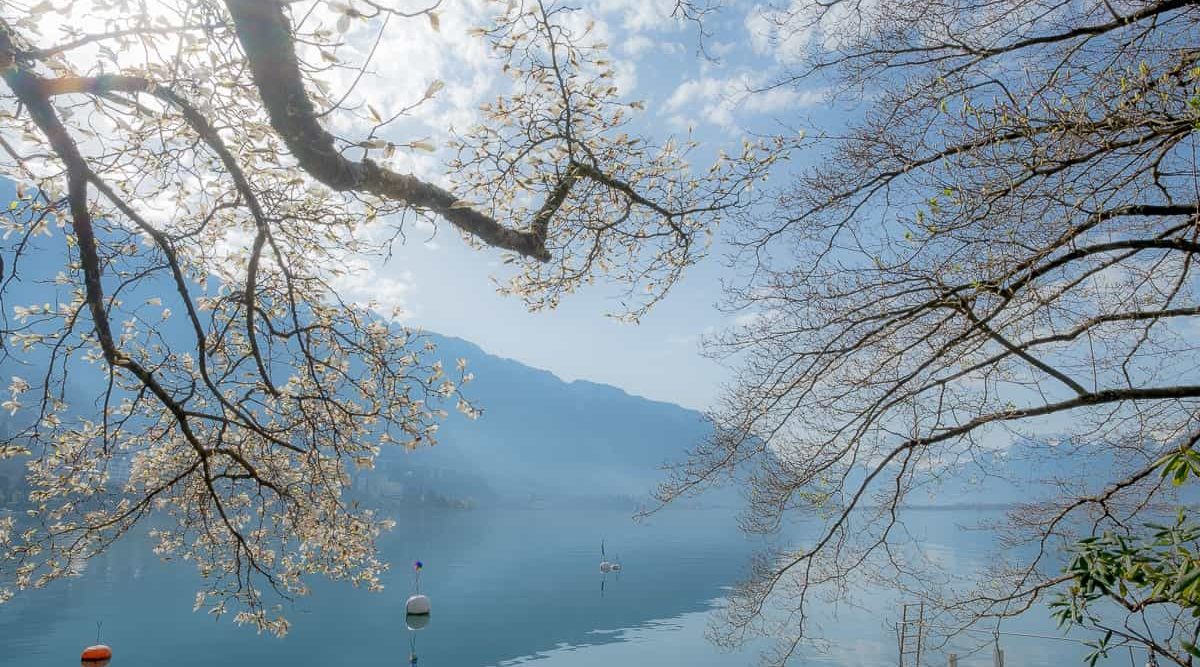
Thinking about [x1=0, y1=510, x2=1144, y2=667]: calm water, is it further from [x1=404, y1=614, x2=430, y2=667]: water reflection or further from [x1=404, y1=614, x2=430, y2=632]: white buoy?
[x1=404, y1=614, x2=430, y2=632]: white buoy

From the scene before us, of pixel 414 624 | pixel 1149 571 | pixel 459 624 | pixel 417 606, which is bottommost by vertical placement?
pixel 459 624

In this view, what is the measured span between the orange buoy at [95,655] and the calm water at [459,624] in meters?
0.64

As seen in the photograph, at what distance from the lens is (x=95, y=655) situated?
99.4 ft

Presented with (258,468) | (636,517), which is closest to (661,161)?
(636,517)

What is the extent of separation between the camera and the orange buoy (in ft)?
99.0

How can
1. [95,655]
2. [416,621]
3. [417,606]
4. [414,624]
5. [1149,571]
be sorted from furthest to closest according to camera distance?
[417,606], [416,621], [414,624], [95,655], [1149,571]

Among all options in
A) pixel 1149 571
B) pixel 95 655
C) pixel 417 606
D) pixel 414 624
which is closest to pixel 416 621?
pixel 414 624

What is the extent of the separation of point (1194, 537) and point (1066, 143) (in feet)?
8.74

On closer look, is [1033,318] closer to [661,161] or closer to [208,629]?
[661,161]

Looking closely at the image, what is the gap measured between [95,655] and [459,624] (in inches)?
773

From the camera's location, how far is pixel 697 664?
110 feet

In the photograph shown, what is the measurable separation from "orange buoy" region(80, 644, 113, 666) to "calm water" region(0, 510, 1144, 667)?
2.09 ft

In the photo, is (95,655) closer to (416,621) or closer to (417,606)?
(416,621)

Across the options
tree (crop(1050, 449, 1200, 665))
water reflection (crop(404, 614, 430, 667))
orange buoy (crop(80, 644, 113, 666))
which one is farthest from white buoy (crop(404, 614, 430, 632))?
tree (crop(1050, 449, 1200, 665))
